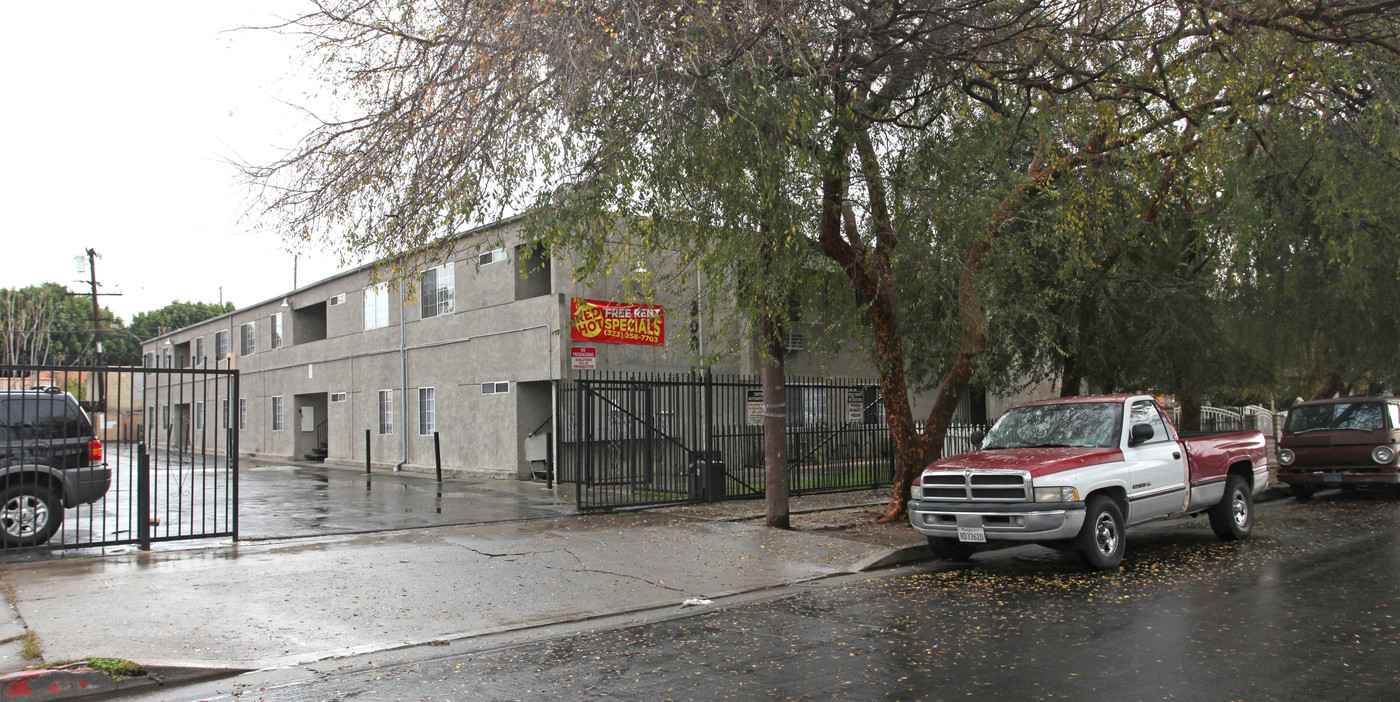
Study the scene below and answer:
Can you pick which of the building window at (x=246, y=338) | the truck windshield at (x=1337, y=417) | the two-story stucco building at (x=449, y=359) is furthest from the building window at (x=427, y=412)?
the truck windshield at (x=1337, y=417)

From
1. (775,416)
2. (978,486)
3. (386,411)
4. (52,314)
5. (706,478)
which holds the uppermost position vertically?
(52,314)

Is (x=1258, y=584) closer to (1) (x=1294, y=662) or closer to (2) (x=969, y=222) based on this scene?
(1) (x=1294, y=662)

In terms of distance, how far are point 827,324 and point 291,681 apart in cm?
1020

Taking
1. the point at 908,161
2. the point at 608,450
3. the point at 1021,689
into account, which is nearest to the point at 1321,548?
the point at 908,161

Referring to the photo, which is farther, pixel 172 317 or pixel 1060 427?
pixel 172 317

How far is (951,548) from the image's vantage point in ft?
34.6

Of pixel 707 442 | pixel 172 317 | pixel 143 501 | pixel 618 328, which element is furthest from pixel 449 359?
pixel 172 317

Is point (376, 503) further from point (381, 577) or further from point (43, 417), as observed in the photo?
point (381, 577)

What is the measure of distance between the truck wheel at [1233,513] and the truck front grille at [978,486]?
3821mm

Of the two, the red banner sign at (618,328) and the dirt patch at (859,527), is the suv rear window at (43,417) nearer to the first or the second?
the dirt patch at (859,527)

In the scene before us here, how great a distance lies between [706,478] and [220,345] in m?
30.3

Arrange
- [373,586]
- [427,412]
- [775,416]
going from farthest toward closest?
[427,412]
[775,416]
[373,586]

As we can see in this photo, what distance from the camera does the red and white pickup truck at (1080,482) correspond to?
930 cm

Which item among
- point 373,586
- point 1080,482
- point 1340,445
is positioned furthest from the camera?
point 1340,445
